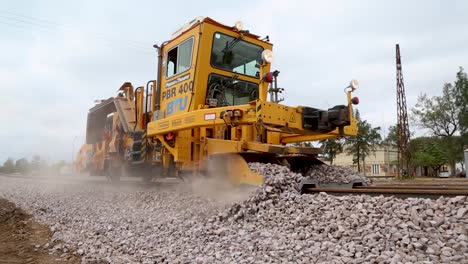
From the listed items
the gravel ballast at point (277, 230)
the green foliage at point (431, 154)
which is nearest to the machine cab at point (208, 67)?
the gravel ballast at point (277, 230)

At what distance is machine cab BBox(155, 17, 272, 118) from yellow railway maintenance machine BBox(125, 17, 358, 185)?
0.02 m

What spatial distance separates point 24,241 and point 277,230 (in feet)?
11.6

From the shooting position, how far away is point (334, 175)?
6023 mm

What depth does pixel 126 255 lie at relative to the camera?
12.8ft

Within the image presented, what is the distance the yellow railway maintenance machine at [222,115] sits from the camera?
5.48 metres

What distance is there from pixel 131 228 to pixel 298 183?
244 centimetres

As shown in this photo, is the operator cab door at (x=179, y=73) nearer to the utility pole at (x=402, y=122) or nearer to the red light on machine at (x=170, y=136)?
the red light on machine at (x=170, y=136)

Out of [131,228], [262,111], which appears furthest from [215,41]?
[131,228]

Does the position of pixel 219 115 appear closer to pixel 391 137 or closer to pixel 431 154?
pixel 431 154

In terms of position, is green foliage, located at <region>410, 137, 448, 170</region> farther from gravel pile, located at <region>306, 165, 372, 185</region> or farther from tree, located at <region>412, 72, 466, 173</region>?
gravel pile, located at <region>306, 165, 372, 185</region>

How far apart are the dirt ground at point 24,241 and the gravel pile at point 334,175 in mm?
3872

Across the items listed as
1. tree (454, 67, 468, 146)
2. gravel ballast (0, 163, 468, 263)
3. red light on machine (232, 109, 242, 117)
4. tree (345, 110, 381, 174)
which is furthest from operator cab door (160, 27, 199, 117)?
tree (454, 67, 468, 146)

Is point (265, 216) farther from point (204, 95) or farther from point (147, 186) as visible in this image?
point (147, 186)

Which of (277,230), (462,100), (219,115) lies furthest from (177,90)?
(462,100)
